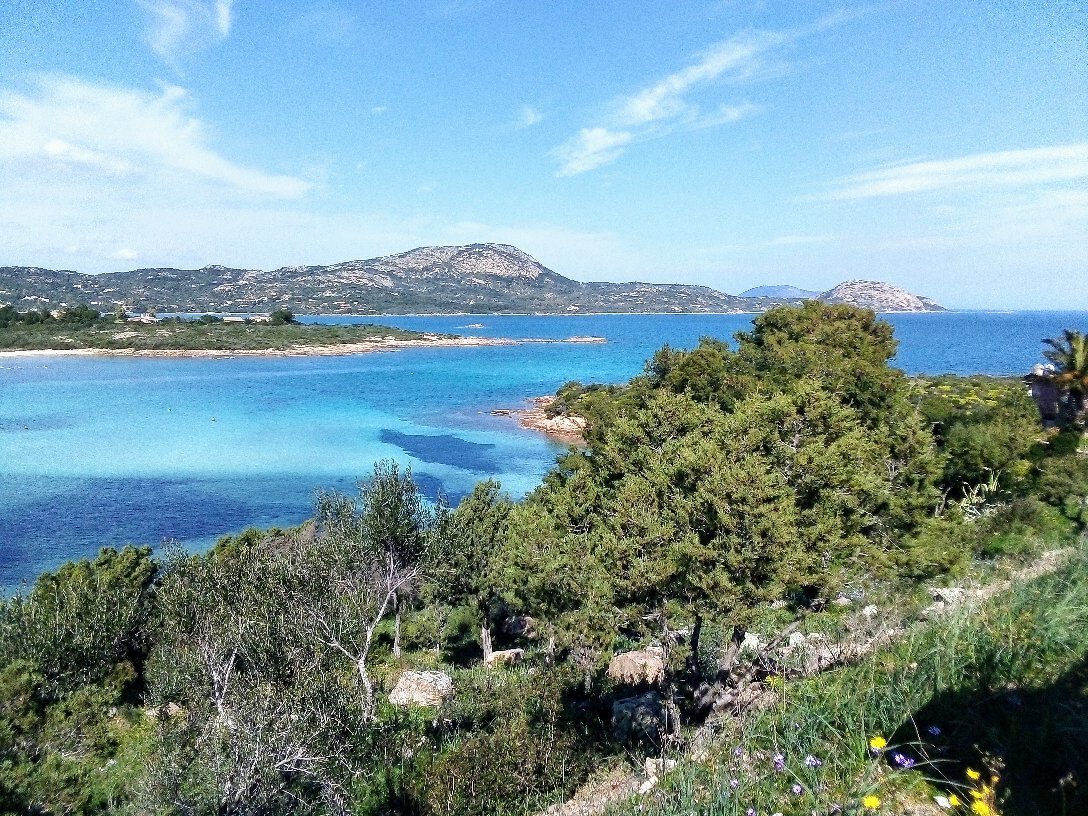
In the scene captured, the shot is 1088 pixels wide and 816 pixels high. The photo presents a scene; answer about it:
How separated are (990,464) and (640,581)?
902 inches

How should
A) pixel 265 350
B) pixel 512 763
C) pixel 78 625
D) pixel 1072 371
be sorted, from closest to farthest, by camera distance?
pixel 512 763
pixel 78 625
pixel 1072 371
pixel 265 350

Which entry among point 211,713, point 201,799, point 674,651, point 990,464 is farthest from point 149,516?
point 990,464

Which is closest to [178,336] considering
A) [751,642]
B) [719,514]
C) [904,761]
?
[751,642]

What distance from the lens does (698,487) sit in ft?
42.9

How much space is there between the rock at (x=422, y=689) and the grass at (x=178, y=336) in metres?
153

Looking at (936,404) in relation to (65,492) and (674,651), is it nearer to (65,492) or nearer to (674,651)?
(674,651)

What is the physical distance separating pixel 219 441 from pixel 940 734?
75.2m

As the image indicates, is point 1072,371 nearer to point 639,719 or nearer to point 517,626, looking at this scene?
point 517,626

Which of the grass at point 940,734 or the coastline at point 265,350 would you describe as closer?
the grass at point 940,734

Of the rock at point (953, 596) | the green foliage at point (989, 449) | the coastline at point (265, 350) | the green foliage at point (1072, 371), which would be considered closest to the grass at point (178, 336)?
the coastline at point (265, 350)

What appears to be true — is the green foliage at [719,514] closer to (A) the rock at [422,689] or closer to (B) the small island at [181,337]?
(A) the rock at [422,689]

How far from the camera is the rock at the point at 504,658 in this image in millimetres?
24281

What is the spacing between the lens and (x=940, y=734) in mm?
4938

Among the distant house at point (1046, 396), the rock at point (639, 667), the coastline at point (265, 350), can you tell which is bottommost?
the rock at point (639, 667)
